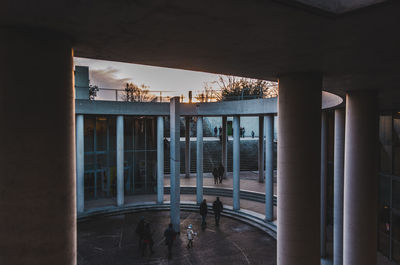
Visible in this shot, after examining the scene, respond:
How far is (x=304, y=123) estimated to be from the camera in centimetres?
572

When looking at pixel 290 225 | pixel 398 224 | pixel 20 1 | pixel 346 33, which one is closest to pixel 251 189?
pixel 398 224

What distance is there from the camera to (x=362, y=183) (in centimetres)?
835

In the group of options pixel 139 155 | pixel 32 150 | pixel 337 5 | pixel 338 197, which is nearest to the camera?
pixel 337 5

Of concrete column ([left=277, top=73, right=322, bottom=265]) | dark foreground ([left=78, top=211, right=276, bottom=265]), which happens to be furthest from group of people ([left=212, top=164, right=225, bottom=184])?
concrete column ([left=277, top=73, right=322, bottom=265])

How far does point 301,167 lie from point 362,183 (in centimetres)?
389

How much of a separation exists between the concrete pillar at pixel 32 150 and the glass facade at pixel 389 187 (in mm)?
13234

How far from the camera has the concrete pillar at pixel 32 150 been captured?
335cm

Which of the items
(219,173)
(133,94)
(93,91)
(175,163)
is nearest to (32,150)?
(175,163)

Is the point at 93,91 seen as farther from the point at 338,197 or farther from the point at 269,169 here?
the point at 338,197

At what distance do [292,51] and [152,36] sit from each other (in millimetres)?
2150

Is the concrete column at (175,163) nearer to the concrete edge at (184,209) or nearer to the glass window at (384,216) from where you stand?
the concrete edge at (184,209)

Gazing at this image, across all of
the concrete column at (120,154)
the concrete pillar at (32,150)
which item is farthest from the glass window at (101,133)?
the concrete pillar at (32,150)

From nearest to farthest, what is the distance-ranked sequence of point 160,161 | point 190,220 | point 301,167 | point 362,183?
1. point 301,167
2. point 362,183
3. point 190,220
4. point 160,161

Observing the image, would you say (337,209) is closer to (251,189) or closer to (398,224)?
(398,224)
